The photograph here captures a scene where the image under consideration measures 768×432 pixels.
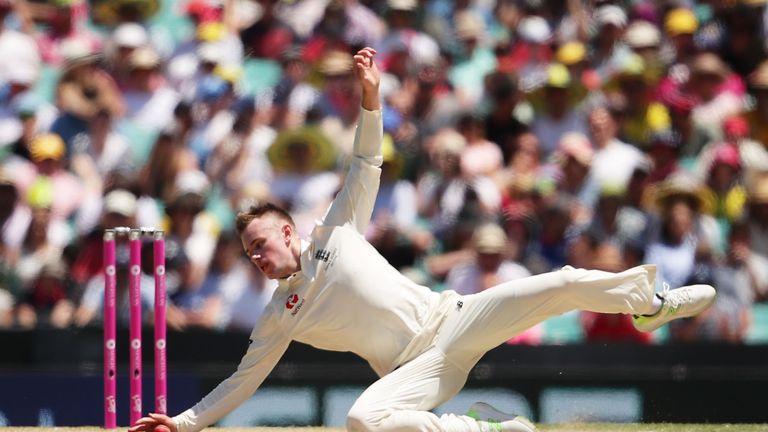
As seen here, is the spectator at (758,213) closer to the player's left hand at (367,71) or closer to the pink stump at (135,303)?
the player's left hand at (367,71)

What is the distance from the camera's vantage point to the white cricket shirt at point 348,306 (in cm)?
630

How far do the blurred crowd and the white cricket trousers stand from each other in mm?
2542

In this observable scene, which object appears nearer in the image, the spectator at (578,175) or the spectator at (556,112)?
the spectator at (578,175)

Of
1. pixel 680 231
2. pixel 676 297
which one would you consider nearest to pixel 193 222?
Answer: pixel 680 231

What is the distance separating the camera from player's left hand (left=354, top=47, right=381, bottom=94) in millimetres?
6168

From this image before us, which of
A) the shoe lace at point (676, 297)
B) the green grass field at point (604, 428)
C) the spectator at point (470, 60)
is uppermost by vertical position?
the spectator at point (470, 60)

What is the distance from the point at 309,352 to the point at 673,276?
7.47 feet

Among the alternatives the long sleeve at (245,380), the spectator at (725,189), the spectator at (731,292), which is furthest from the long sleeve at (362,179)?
the spectator at (725,189)

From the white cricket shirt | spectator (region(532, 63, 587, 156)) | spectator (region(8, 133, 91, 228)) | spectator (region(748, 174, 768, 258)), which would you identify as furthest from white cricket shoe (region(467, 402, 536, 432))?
spectator (region(8, 133, 91, 228))

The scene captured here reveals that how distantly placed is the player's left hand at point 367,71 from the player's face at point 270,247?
712mm

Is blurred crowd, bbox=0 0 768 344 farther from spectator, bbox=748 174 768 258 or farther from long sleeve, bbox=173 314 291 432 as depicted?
long sleeve, bbox=173 314 291 432

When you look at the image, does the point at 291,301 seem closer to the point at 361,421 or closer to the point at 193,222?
the point at 361,421

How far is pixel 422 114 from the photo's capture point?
10.3 metres

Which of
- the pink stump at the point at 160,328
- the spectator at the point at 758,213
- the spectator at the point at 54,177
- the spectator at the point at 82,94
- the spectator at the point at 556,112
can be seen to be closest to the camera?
the pink stump at the point at 160,328
